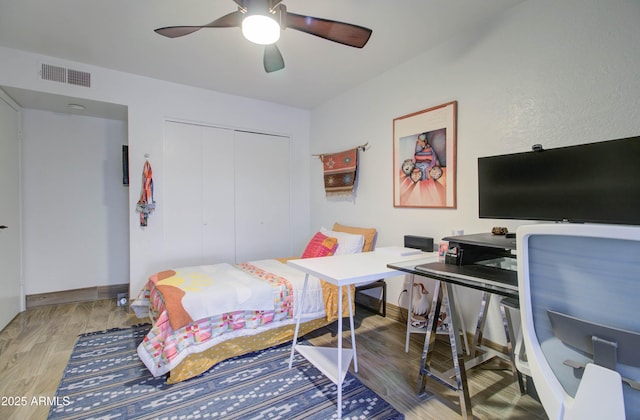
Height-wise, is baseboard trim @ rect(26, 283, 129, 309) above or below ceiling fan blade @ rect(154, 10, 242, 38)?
below

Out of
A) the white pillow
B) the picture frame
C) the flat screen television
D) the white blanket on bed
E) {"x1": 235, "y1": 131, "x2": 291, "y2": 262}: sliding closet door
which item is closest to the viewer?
the flat screen television

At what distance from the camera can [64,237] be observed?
3504 mm

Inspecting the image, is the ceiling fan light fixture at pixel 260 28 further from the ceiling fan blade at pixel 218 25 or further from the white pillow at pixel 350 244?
the white pillow at pixel 350 244

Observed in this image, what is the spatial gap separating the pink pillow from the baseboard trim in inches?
99.4

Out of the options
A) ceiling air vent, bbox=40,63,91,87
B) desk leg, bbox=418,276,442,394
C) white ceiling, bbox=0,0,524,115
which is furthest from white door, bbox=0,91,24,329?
desk leg, bbox=418,276,442,394

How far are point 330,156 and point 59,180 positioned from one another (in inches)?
128

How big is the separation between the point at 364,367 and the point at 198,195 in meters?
2.70

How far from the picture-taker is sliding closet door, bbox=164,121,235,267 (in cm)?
347

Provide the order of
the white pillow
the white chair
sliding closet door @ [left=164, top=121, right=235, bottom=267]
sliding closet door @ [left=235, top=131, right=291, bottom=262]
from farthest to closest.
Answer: sliding closet door @ [left=235, top=131, right=291, bottom=262], sliding closet door @ [left=164, top=121, right=235, bottom=267], the white pillow, the white chair

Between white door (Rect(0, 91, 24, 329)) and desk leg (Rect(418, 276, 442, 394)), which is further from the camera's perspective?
white door (Rect(0, 91, 24, 329))

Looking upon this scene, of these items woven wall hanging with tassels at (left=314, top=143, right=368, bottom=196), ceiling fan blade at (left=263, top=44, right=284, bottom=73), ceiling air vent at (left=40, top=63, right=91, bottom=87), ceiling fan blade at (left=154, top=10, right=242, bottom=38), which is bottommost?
woven wall hanging with tassels at (left=314, top=143, right=368, bottom=196)

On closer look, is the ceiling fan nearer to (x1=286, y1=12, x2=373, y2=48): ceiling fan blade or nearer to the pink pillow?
(x1=286, y1=12, x2=373, y2=48): ceiling fan blade

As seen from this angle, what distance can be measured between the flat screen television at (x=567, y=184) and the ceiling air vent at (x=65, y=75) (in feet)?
12.4

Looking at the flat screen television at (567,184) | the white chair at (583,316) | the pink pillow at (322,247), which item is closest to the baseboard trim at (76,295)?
the pink pillow at (322,247)
